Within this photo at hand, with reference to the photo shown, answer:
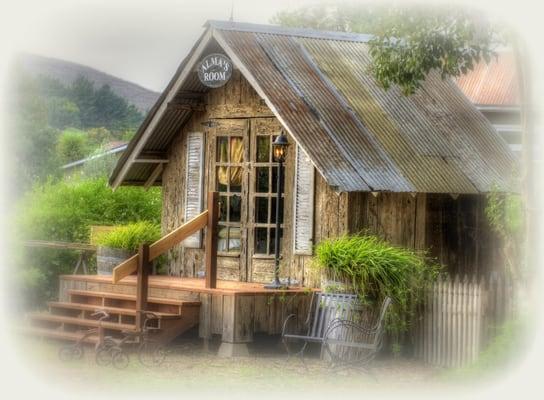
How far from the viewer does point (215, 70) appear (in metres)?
18.6

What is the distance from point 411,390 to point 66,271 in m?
8.97

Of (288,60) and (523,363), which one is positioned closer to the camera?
(523,363)

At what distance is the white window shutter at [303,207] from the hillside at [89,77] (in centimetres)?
4784

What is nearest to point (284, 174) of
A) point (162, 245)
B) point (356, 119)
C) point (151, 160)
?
point (356, 119)

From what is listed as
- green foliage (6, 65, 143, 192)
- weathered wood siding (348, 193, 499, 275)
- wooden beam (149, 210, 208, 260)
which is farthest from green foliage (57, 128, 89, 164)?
wooden beam (149, 210, 208, 260)

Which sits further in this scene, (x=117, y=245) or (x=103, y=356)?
(x=117, y=245)

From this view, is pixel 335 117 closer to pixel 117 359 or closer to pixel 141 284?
pixel 141 284

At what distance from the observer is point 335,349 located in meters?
16.7

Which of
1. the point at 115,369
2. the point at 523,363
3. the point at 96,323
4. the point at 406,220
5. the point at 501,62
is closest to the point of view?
the point at 523,363

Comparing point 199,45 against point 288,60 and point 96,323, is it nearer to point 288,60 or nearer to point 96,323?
point 288,60

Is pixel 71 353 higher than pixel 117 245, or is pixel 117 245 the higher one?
pixel 117 245

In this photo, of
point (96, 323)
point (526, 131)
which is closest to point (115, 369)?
point (96, 323)

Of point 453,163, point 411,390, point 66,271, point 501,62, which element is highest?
point 501,62

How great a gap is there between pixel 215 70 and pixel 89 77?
63.8 metres
